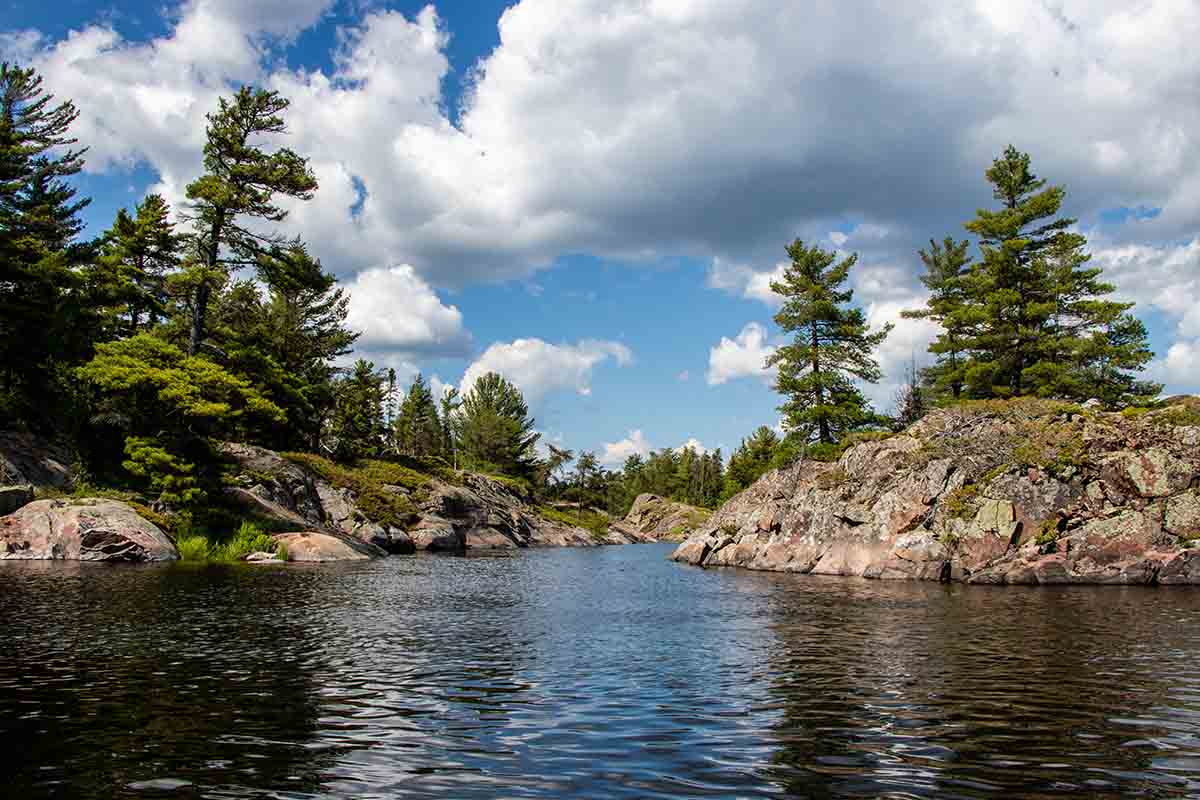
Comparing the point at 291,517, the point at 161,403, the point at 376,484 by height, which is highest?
the point at 161,403

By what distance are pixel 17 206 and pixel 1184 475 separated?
7094 centimetres

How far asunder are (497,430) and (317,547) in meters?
73.1

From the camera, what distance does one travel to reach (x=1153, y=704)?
12461mm

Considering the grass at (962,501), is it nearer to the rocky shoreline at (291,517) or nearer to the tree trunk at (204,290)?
the rocky shoreline at (291,517)

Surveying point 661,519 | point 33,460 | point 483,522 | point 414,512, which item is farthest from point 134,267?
point 661,519

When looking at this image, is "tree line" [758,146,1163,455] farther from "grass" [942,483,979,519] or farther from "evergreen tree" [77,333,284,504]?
"evergreen tree" [77,333,284,504]

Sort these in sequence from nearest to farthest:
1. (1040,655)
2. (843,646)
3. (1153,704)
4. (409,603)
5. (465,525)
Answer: (1153,704) < (1040,655) < (843,646) < (409,603) < (465,525)

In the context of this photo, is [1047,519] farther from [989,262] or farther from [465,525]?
[465,525]

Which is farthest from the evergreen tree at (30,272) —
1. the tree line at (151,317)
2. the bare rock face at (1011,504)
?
the bare rock face at (1011,504)

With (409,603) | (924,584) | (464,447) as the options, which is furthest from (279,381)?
(464,447)

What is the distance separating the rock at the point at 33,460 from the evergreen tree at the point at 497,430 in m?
73.5

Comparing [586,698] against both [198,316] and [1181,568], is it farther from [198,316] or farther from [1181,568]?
[198,316]

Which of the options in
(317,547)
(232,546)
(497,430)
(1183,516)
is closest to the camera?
(1183,516)

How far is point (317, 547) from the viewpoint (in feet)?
153
